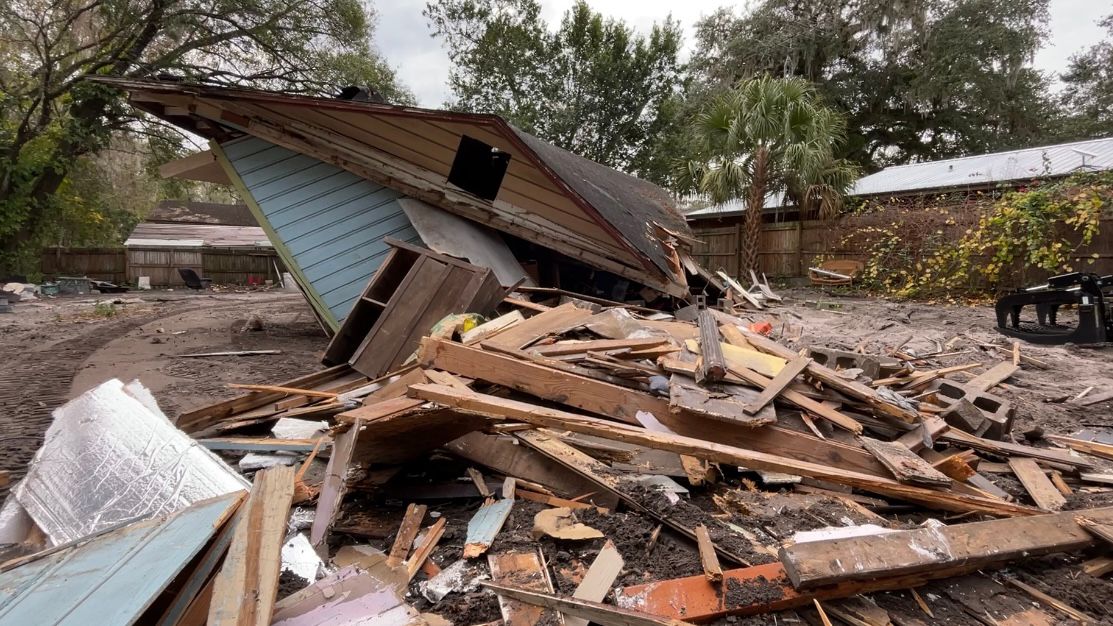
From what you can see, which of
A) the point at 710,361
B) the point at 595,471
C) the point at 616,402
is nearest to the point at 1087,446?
the point at 710,361

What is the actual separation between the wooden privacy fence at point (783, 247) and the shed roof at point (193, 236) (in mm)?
20086

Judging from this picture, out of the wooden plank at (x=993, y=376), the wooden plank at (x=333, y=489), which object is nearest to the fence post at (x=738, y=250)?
the wooden plank at (x=993, y=376)

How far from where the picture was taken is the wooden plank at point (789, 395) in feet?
9.93

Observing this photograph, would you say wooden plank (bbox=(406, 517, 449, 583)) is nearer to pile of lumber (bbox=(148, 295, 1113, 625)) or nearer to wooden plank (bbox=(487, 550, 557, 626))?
pile of lumber (bbox=(148, 295, 1113, 625))

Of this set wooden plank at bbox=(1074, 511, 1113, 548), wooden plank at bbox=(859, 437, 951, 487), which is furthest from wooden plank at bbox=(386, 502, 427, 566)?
wooden plank at bbox=(1074, 511, 1113, 548)

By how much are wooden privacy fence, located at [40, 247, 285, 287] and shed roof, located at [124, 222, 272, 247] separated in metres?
0.90

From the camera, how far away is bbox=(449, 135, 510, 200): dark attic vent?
7.10 m

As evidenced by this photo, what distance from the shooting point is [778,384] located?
314cm

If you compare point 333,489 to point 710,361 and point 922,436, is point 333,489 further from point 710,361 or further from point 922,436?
point 922,436

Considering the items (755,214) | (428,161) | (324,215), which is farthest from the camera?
(755,214)

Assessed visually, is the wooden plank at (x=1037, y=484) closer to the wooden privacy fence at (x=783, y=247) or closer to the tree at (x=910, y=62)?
the wooden privacy fence at (x=783, y=247)

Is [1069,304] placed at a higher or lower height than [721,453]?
higher

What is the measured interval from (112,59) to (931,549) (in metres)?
22.6

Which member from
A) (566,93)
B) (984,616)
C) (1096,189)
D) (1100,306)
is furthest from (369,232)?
(566,93)
